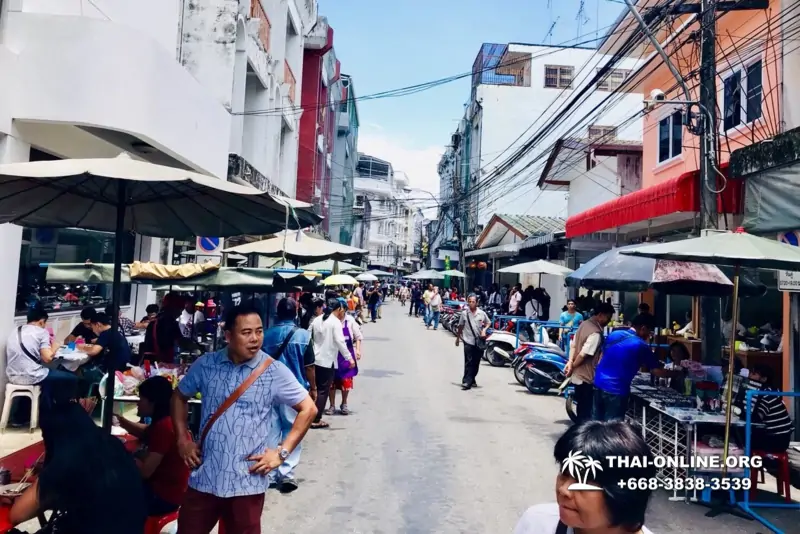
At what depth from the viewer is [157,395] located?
3.72 meters

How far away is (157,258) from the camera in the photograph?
43.8 feet

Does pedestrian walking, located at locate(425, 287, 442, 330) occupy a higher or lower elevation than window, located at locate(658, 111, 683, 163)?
lower

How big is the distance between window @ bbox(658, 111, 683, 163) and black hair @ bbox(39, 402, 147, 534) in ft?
45.0

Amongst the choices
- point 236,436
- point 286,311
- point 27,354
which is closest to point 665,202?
point 286,311

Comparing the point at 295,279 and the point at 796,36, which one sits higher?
the point at 796,36

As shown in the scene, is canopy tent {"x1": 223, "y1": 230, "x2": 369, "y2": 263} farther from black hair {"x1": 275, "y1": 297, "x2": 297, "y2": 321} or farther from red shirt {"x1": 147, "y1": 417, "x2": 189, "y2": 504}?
red shirt {"x1": 147, "y1": 417, "x2": 189, "y2": 504}

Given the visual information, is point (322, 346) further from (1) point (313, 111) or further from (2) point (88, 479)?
(1) point (313, 111)

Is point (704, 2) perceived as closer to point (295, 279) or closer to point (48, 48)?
point (295, 279)

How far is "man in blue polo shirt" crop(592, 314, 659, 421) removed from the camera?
20.1 ft

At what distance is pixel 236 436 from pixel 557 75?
131 ft

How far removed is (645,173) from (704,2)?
322 inches

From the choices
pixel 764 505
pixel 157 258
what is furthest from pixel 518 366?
pixel 157 258

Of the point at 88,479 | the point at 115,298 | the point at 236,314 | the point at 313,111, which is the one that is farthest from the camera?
the point at 313,111

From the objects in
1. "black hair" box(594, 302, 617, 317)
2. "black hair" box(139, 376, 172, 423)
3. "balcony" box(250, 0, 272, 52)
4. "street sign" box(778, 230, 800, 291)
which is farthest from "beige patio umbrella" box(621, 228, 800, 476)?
"balcony" box(250, 0, 272, 52)
